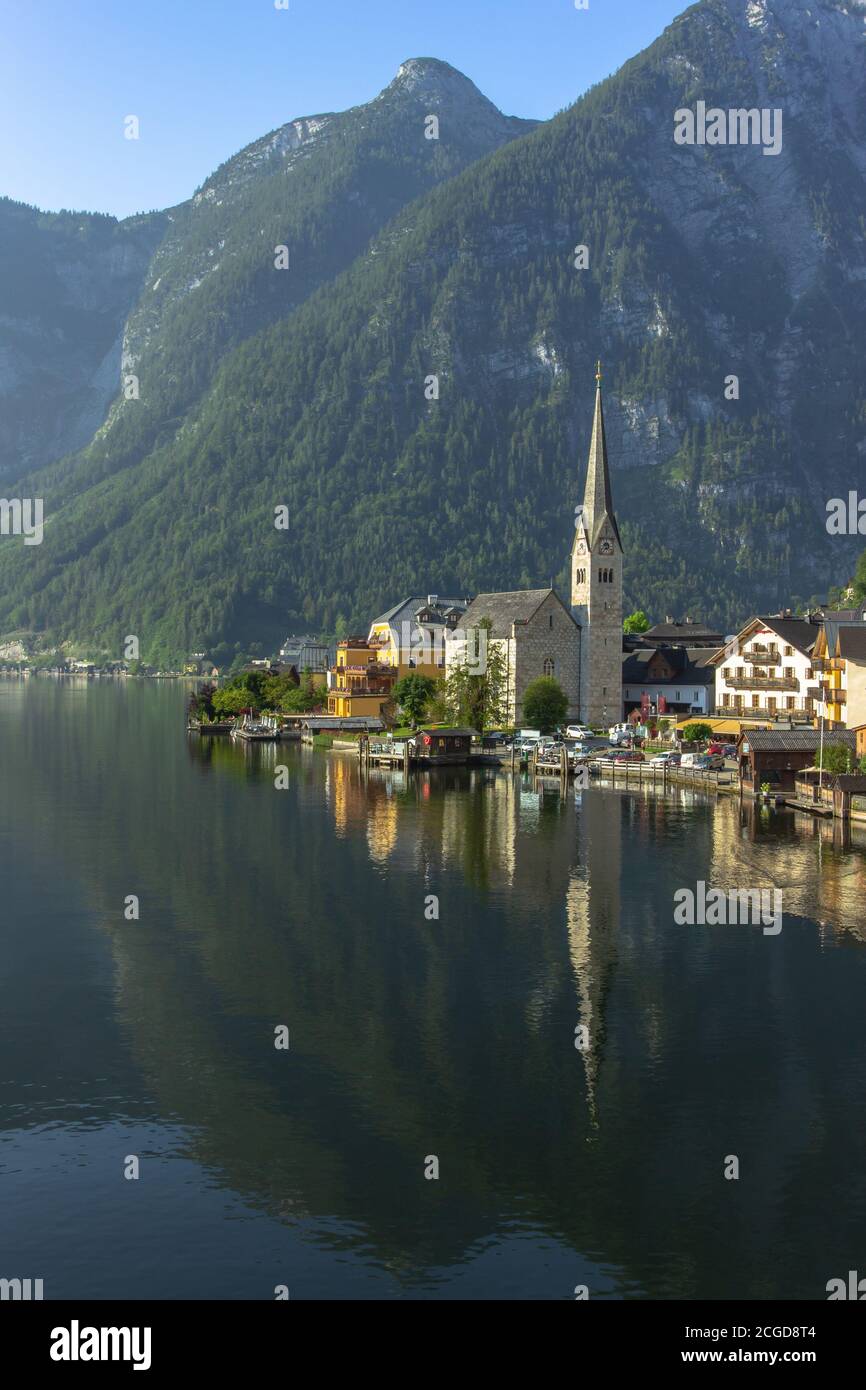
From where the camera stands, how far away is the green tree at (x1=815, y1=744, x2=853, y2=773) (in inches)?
3282

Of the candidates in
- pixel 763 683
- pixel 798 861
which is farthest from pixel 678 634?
pixel 798 861

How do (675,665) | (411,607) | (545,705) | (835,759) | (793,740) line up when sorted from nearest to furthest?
1. (835,759)
2. (793,740)
3. (545,705)
4. (675,665)
5. (411,607)

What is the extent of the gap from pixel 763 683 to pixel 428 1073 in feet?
282

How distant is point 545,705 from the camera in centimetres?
11800

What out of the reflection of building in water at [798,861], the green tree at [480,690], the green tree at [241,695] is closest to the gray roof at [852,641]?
the reflection of building in water at [798,861]

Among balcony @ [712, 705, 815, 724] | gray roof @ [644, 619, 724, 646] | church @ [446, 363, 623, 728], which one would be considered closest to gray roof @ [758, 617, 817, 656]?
balcony @ [712, 705, 815, 724]

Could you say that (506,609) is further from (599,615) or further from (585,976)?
(585,976)

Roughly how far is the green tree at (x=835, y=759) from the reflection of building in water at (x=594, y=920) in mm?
13823

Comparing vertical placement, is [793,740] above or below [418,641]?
below

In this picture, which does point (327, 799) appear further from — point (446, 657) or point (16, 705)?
point (16, 705)

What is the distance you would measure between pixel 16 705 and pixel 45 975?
505 feet

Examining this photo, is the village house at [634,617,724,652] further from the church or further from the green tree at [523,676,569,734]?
the green tree at [523,676,569,734]

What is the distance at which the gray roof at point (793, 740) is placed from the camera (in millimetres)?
87562
